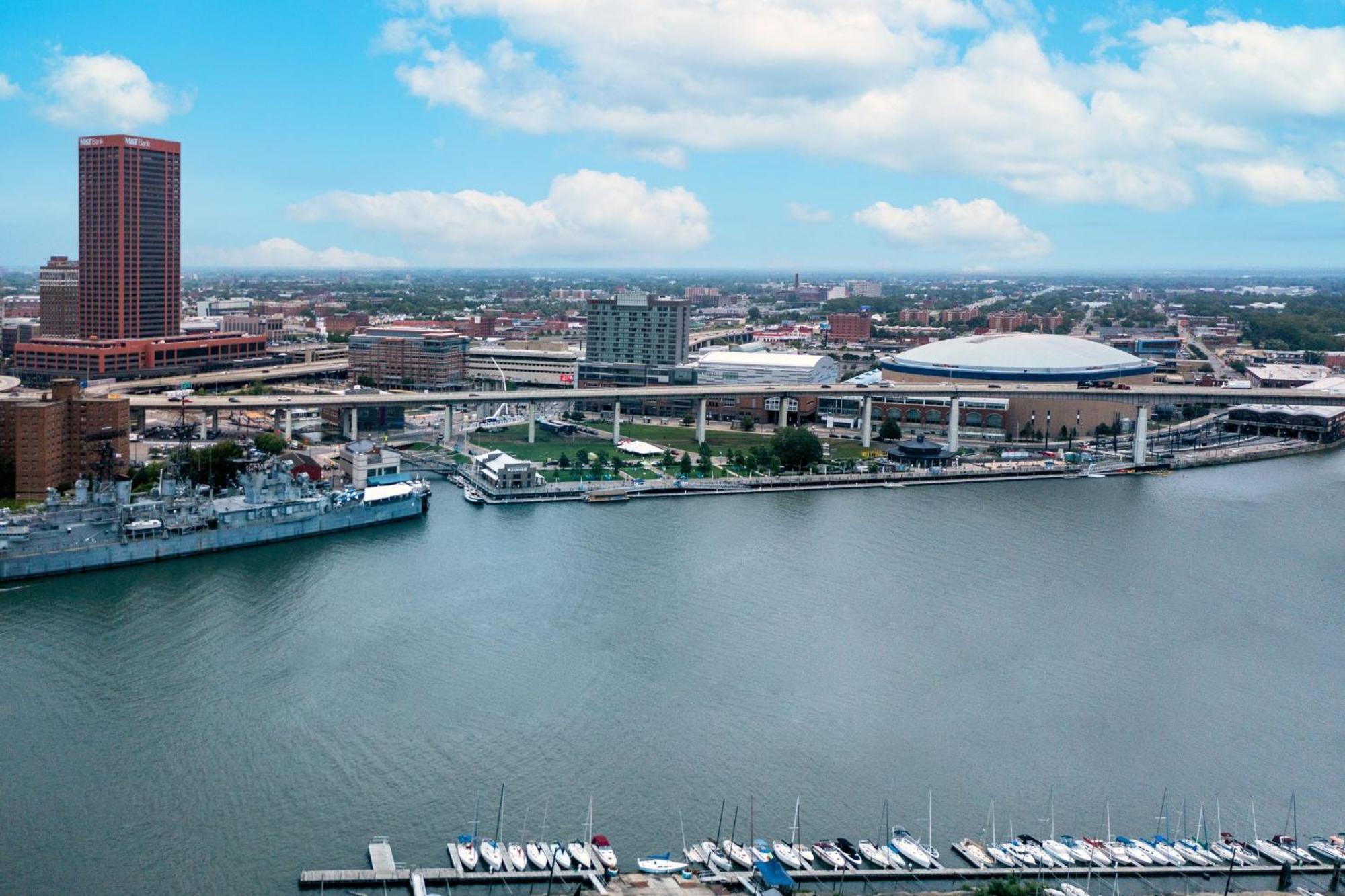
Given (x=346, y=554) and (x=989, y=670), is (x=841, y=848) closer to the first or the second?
(x=989, y=670)

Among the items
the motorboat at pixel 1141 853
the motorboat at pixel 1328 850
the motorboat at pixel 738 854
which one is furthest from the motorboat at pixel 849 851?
the motorboat at pixel 1328 850

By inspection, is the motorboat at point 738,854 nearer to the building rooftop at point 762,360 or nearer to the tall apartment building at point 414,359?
the building rooftop at point 762,360

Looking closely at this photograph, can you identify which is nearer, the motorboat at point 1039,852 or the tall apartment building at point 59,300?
the motorboat at point 1039,852

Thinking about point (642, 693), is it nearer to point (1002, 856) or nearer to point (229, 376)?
point (1002, 856)

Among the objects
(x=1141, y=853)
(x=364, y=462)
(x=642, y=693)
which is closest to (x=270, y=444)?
(x=364, y=462)

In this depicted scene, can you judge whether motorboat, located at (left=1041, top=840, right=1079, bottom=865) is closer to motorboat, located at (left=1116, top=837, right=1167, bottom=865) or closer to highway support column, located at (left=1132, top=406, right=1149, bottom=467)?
motorboat, located at (left=1116, top=837, right=1167, bottom=865)

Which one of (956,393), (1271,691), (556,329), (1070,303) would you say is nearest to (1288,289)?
(1070,303)
